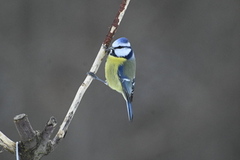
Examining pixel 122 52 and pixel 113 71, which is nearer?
pixel 122 52

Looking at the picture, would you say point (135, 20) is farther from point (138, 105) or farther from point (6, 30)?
point (6, 30)

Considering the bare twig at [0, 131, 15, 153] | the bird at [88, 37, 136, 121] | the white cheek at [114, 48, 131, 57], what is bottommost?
the bare twig at [0, 131, 15, 153]

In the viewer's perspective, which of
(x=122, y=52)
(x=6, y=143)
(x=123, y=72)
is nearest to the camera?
(x=6, y=143)

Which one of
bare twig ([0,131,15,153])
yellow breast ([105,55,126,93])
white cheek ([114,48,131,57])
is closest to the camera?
bare twig ([0,131,15,153])

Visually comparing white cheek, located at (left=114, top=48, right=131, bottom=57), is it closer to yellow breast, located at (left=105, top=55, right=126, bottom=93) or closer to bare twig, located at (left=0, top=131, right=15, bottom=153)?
yellow breast, located at (left=105, top=55, right=126, bottom=93)

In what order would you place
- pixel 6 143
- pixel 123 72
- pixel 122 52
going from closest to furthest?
pixel 6 143 → pixel 122 52 → pixel 123 72

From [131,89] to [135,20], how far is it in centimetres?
137

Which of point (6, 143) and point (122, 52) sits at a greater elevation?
point (122, 52)

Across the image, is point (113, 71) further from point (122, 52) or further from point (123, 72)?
point (122, 52)

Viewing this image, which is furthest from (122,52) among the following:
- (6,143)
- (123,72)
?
(6,143)

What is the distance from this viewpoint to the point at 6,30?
271 centimetres

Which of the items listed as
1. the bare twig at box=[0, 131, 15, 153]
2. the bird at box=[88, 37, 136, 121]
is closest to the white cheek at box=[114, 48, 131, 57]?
the bird at box=[88, 37, 136, 121]

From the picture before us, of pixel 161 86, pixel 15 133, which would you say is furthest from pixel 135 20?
pixel 15 133

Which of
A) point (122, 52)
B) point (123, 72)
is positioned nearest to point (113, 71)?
point (123, 72)
